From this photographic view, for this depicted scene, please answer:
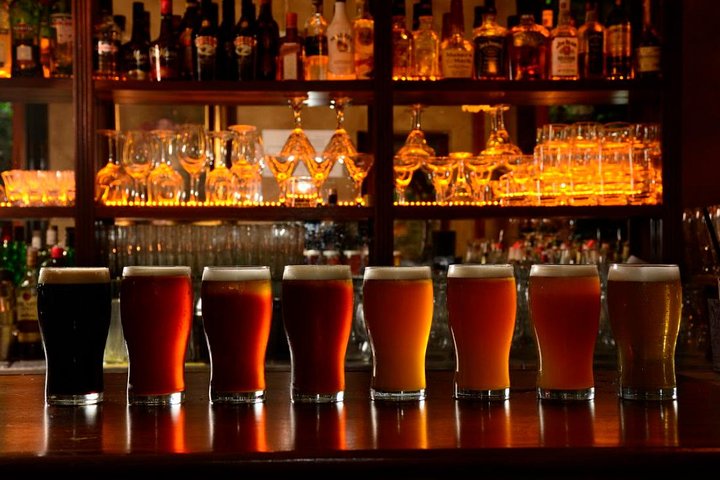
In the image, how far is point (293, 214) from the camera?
303 centimetres

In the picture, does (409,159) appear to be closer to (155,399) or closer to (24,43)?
(24,43)

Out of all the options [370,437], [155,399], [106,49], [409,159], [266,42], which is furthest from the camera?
[266,42]

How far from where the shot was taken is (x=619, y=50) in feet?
10.3

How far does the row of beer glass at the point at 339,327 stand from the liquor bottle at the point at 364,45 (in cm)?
196

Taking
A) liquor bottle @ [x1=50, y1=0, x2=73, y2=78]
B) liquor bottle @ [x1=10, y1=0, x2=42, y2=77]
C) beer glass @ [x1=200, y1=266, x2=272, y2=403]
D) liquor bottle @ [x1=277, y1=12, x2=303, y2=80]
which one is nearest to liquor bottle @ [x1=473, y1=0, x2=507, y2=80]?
liquor bottle @ [x1=277, y1=12, x2=303, y2=80]

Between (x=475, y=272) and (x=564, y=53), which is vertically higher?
(x=564, y=53)

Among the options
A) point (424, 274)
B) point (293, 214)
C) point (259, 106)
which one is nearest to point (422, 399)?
point (424, 274)

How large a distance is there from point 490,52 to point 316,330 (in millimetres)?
2140

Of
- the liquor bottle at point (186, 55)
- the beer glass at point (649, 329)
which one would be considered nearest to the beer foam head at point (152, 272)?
the beer glass at point (649, 329)

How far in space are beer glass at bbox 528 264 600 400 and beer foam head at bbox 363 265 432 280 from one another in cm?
14

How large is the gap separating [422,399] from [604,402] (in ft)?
0.74

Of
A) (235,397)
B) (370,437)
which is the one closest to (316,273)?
(235,397)

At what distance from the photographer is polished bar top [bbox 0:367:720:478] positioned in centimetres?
85

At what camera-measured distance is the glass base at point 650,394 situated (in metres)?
1.17
